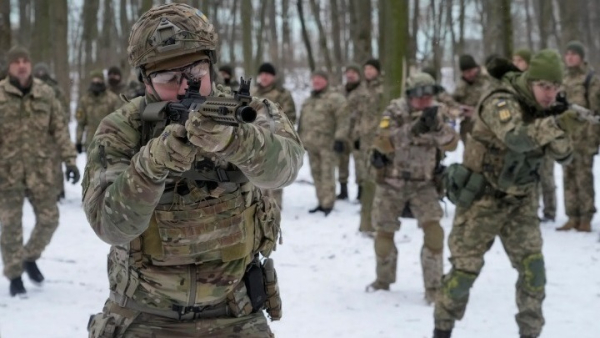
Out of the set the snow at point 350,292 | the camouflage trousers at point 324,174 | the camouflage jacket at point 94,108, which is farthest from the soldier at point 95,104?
the camouflage trousers at point 324,174

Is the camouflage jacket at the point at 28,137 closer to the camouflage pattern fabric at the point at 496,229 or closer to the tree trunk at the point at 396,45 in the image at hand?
the tree trunk at the point at 396,45

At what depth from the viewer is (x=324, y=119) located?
11.0 meters

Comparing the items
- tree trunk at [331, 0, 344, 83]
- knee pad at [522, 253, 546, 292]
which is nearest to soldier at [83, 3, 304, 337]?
knee pad at [522, 253, 546, 292]

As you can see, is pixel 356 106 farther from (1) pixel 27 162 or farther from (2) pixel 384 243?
(1) pixel 27 162

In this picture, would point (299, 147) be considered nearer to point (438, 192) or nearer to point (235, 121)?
point (235, 121)

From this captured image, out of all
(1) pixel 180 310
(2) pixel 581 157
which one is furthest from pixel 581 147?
(1) pixel 180 310

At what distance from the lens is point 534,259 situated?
472 cm

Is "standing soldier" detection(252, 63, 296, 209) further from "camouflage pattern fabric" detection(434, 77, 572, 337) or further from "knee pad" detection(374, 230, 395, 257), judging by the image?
"camouflage pattern fabric" detection(434, 77, 572, 337)

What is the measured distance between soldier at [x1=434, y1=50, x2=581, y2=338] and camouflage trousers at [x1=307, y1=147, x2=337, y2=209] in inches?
229

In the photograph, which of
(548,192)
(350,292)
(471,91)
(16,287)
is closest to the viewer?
(16,287)

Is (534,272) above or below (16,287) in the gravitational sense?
above

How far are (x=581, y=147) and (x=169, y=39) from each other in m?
7.45

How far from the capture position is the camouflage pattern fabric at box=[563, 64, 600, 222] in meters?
8.59

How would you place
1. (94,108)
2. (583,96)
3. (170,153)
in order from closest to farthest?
(170,153) → (583,96) → (94,108)
